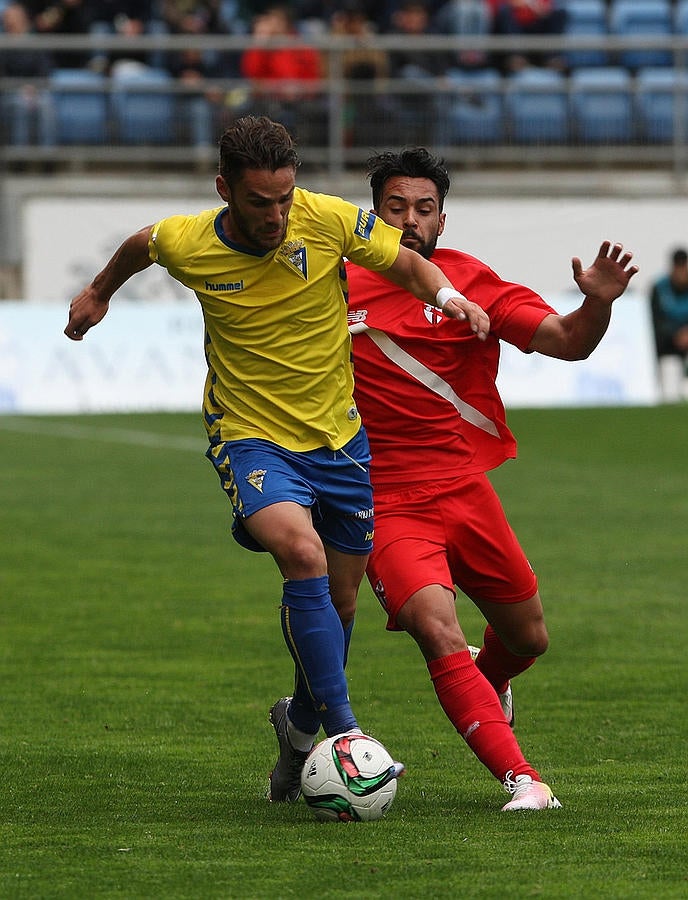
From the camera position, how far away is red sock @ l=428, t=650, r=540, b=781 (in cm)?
526

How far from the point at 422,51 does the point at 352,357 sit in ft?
60.8

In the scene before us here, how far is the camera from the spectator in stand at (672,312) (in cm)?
2197

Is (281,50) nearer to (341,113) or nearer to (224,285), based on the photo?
(341,113)

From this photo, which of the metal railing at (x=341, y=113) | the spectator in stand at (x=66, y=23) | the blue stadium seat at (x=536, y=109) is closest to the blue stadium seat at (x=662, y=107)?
the metal railing at (x=341, y=113)

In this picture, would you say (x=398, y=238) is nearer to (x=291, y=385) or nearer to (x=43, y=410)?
(x=291, y=385)

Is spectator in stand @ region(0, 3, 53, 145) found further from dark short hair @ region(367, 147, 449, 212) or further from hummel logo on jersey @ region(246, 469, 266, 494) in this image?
hummel logo on jersey @ region(246, 469, 266, 494)

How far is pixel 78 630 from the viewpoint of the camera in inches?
345

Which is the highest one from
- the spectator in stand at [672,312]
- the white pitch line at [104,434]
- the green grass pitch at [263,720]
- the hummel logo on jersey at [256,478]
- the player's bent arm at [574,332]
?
the player's bent arm at [574,332]

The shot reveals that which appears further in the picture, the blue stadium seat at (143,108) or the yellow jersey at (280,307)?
the blue stadium seat at (143,108)

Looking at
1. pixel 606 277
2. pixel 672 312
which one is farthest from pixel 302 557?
pixel 672 312

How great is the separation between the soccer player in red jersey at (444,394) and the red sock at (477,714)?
0.88ft

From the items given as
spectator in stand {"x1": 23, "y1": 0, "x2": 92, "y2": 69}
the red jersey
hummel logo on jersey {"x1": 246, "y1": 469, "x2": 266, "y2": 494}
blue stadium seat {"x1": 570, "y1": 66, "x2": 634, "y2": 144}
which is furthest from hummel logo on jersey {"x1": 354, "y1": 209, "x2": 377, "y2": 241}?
spectator in stand {"x1": 23, "y1": 0, "x2": 92, "y2": 69}

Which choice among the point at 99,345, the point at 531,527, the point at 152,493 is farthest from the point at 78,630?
the point at 99,345

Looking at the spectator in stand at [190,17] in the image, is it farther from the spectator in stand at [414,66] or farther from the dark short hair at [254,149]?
the dark short hair at [254,149]
